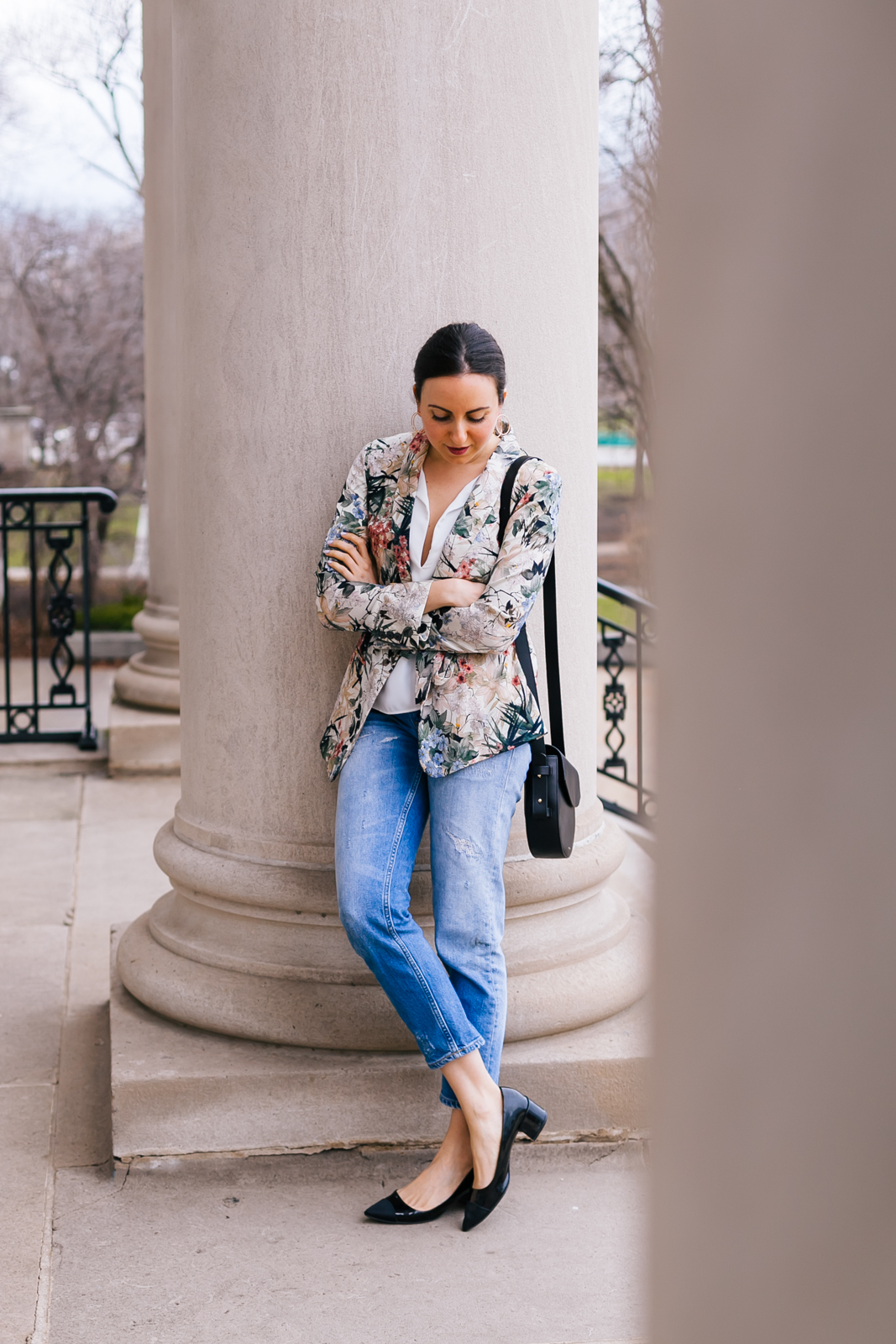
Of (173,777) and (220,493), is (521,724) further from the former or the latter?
(173,777)

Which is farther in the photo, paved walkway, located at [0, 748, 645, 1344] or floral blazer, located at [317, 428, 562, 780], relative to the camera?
floral blazer, located at [317, 428, 562, 780]

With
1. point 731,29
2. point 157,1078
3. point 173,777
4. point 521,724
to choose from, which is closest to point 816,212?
point 731,29

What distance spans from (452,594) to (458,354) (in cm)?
59

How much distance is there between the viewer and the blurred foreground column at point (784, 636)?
59cm

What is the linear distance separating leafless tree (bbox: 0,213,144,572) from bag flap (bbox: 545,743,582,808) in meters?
13.6

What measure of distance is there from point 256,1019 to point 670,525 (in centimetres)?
338

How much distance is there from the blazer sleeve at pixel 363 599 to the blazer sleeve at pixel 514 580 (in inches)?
2.5

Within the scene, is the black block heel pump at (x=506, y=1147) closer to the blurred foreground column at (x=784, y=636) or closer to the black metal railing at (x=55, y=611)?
the blurred foreground column at (x=784, y=636)

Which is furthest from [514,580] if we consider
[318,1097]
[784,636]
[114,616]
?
[114,616]

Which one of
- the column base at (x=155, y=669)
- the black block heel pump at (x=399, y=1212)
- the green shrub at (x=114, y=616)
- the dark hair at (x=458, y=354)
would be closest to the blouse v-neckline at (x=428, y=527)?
the dark hair at (x=458, y=354)

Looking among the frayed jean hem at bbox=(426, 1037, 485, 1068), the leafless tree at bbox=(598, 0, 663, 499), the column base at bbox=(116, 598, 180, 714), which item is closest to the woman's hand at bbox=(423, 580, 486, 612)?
the frayed jean hem at bbox=(426, 1037, 485, 1068)

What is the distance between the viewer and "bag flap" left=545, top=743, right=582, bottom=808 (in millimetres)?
3520

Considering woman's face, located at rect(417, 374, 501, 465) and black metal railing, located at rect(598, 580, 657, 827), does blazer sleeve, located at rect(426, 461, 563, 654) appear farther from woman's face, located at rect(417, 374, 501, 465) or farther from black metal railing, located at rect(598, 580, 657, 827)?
black metal railing, located at rect(598, 580, 657, 827)

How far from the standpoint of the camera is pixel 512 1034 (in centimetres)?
379
